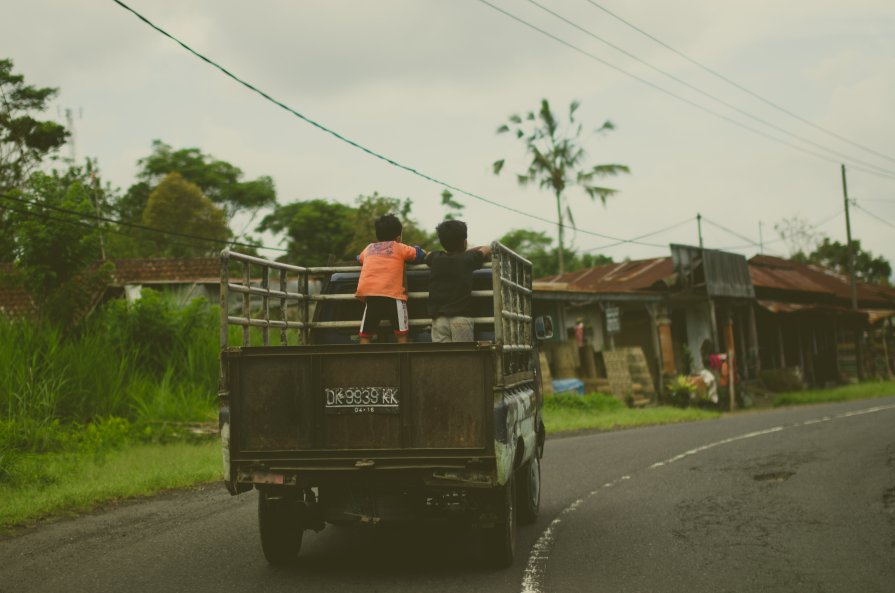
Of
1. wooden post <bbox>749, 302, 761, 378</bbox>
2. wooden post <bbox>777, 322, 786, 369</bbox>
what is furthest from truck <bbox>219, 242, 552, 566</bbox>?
wooden post <bbox>777, 322, 786, 369</bbox>

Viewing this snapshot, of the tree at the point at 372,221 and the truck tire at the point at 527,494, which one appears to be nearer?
the truck tire at the point at 527,494

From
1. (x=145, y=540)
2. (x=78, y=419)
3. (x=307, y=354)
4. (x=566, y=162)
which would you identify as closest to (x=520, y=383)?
(x=307, y=354)

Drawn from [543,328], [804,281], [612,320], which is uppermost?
[804,281]

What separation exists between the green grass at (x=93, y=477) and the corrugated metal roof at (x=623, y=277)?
1835cm

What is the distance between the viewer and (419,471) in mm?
6000

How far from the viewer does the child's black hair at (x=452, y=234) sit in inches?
279

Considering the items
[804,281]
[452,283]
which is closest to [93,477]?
[452,283]

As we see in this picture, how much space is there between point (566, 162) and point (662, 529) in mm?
33553

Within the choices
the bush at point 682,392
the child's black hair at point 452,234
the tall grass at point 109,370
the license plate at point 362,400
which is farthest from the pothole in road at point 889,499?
the bush at point 682,392

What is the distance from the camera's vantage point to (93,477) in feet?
38.2

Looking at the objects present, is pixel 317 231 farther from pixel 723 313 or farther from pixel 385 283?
pixel 385 283

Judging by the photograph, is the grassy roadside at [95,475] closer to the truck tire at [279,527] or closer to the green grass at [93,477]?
the green grass at [93,477]

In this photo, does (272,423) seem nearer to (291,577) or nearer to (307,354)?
(307,354)

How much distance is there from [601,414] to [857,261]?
49.8 metres
